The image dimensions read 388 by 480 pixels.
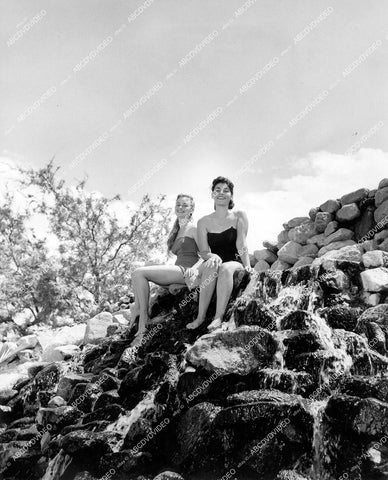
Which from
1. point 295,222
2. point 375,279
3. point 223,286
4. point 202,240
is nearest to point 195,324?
point 223,286

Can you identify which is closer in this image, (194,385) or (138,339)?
(194,385)

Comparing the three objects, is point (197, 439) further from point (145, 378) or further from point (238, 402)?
point (145, 378)

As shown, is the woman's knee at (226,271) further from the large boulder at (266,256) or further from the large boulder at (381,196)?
the large boulder at (266,256)

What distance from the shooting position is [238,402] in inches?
171

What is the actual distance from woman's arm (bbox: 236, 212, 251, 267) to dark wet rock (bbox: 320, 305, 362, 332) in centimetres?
122

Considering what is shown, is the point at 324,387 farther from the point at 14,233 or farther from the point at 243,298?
the point at 14,233

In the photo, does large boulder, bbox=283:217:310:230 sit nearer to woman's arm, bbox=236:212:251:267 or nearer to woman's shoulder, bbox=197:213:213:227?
woman's arm, bbox=236:212:251:267

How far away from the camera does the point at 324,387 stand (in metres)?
4.71

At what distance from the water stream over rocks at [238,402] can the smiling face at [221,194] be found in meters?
1.02

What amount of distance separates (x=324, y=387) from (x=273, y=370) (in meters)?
0.50

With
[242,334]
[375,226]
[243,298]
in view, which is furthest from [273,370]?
[375,226]

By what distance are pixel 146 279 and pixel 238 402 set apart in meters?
2.78

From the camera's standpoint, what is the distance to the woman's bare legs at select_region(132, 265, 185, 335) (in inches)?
262

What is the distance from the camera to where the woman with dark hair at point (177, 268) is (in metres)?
6.64
